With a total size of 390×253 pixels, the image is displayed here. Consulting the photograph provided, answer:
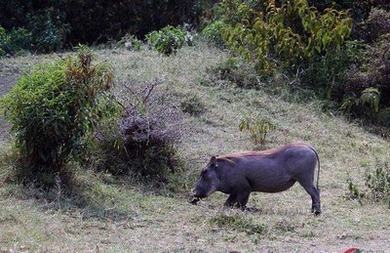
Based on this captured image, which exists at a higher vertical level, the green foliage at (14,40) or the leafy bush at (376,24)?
the leafy bush at (376,24)

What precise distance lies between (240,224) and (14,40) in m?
9.69

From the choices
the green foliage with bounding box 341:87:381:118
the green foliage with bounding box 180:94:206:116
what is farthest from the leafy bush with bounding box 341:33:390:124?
the green foliage with bounding box 180:94:206:116

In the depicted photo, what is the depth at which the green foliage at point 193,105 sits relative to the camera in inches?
522

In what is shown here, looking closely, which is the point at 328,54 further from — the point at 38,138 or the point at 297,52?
the point at 38,138

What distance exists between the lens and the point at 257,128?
12680mm

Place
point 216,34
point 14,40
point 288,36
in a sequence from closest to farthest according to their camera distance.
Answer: point 288,36
point 216,34
point 14,40

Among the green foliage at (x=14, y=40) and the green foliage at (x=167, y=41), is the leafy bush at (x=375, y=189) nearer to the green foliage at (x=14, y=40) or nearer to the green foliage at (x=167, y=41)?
the green foliage at (x=167, y=41)

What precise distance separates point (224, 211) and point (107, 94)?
6.55 feet

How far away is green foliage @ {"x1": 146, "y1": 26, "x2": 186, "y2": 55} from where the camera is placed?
1602cm

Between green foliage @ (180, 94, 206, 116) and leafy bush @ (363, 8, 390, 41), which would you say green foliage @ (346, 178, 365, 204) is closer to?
green foliage @ (180, 94, 206, 116)

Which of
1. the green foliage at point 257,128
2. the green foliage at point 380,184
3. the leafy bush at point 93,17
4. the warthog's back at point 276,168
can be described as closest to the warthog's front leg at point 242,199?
the warthog's back at point 276,168

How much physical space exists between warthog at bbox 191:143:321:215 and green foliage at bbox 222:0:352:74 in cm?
538

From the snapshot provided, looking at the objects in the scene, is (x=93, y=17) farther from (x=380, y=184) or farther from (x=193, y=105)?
(x=380, y=184)

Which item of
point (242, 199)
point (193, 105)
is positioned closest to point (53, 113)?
point (242, 199)
